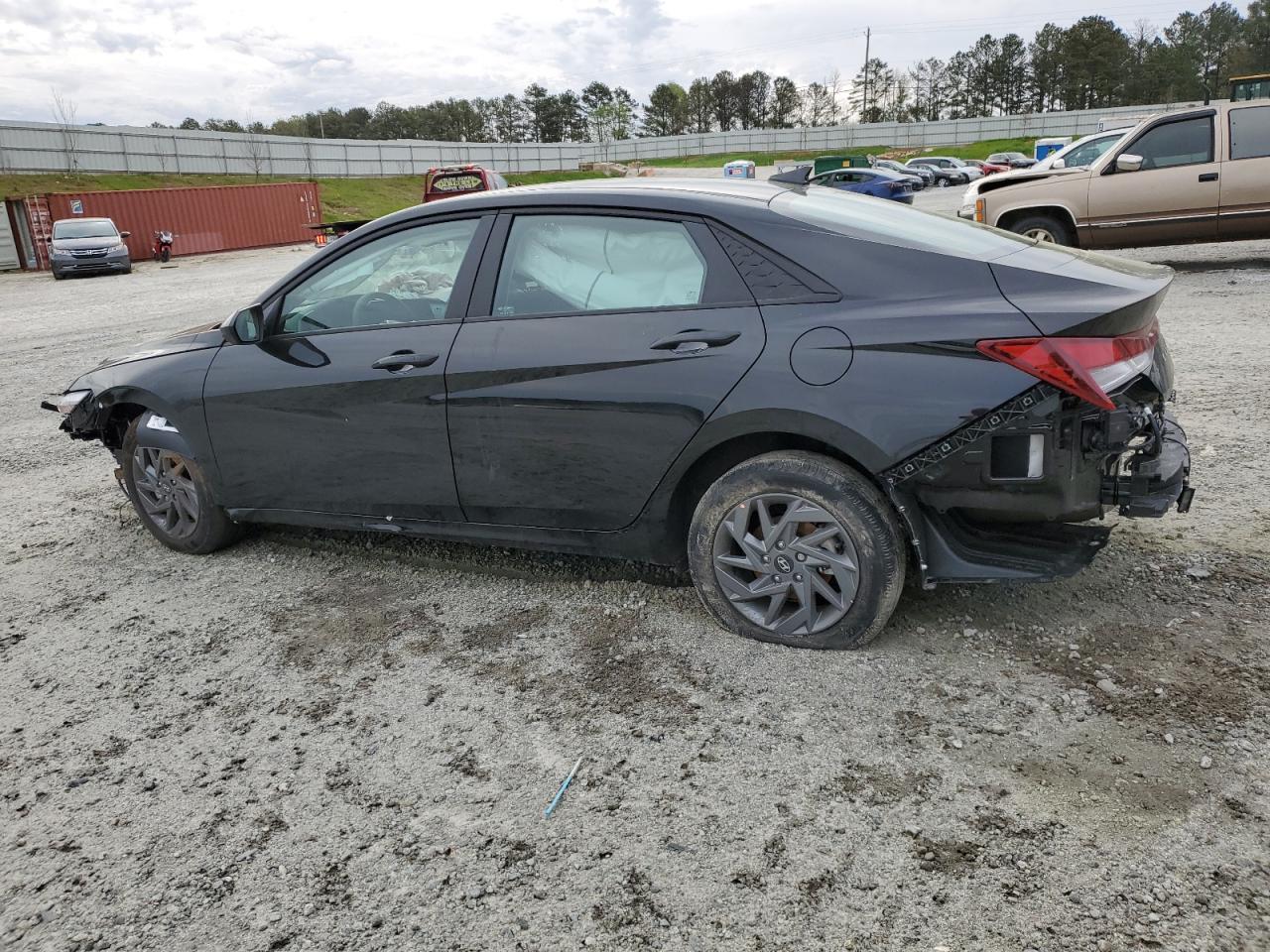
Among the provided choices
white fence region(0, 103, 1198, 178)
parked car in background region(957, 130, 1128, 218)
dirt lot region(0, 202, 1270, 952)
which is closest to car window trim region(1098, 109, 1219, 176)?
parked car in background region(957, 130, 1128, 218)

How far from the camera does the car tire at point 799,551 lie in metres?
3.12

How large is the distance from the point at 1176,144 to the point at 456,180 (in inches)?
594

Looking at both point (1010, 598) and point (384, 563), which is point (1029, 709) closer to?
point (1010, 598)

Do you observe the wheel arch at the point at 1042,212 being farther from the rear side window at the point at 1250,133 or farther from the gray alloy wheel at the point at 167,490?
the gray alloy wheel at the point at 167,490

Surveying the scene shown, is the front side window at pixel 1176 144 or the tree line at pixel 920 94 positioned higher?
the tree line at pixel 920 94

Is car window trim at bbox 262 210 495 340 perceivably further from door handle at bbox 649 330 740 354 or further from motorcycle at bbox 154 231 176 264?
motorcycle at bbox 154 231 176 264

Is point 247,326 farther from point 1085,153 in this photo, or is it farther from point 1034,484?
point 1085,153

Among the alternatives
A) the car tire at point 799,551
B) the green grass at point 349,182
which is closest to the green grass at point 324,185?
the green grass at point 349,182

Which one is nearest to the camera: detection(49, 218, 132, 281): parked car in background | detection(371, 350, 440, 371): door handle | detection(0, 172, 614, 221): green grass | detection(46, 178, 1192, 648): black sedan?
detection(46, 178, 1192, 648): black sedan

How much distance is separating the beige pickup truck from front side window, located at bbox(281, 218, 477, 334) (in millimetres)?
9319

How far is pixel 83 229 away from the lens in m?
25.1

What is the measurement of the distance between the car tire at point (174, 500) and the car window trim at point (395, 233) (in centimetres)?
84

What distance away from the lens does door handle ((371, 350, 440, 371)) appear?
370cm

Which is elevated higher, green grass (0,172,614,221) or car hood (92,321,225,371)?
green grass (0,172,614,221)
